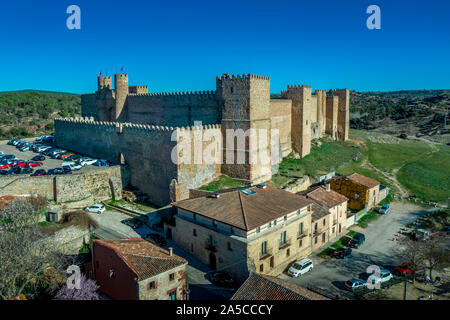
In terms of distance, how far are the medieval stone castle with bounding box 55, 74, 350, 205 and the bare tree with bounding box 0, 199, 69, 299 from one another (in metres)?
10.1

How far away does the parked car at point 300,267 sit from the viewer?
74.4 feet

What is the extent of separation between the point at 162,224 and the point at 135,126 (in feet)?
32.4

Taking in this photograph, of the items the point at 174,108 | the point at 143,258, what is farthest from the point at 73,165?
the point at 143,258

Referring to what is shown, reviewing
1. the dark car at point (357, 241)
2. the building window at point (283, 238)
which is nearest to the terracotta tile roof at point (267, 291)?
the building window at point (283, 238)

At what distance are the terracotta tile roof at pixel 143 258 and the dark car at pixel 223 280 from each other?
120 inches

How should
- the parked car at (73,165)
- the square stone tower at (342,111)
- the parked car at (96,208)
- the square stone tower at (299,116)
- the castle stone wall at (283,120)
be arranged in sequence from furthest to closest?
the square stone tower at (342,111)
the square stone tower at (299,116)
the castle stone wall at (283,120)
the parked car at (73,165)
the parked car at (96,208)

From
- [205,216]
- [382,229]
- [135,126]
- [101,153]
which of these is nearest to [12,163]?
[101,153]

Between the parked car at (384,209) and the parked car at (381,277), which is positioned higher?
the parked car at (384,209)

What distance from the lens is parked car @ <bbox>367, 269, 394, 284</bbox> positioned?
22.0 m

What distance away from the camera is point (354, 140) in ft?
193

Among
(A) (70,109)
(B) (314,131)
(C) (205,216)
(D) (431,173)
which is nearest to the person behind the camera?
(C) (205,216)

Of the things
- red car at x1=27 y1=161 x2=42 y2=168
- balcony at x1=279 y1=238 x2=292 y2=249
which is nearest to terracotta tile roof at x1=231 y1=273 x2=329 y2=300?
Result: balcony at x1=279 y1=238 x2=292 y2=249

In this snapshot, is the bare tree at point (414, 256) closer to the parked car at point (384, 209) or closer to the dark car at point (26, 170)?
the parked car at point (384, 209)
